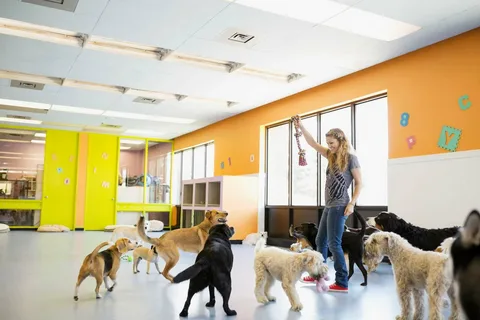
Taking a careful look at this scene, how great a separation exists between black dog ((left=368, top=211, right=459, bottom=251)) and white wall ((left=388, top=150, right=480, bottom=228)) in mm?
1249

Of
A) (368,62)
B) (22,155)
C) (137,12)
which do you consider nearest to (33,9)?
(137,12)

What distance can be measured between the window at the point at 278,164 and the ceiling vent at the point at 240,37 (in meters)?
3.47

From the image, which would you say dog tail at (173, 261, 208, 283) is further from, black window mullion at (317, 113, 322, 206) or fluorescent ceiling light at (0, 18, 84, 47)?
black window mullion at (317, 113, 322, 206)

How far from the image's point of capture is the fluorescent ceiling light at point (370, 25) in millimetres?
4688

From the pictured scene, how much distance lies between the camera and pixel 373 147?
6.69m

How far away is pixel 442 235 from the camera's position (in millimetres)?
3803

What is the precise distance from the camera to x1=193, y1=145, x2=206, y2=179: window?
12.3 metres

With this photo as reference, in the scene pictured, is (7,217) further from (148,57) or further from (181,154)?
(148,57)

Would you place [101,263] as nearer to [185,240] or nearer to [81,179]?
[185,240]

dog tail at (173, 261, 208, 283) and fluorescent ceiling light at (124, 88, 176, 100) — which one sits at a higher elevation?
fluorescent ceiling light at (124, 88, 176, 100)

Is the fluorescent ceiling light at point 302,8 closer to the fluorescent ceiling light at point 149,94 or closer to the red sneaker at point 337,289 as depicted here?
the red sneaker at point 337,289

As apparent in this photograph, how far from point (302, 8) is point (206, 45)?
5.18ft

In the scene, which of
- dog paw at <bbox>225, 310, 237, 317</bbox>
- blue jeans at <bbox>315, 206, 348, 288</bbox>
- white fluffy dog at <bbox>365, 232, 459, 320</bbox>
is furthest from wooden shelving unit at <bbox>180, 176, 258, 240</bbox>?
white fluffy dog at <bbox>365, 232, 459, 320</bbox>

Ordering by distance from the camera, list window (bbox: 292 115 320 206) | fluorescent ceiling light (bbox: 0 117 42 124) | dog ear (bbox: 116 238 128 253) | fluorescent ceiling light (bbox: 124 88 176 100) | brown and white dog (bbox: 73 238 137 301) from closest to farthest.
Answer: brown and white dog (bbox: 73 238 137 301), dog ear (bbox: 116 238 128 253), window (bbox: 292 115 320 206), fluorescent ceiling light (bbox: 124 88 176 100), fluorescent ceiling light (bbox: 0 117 42 124)
